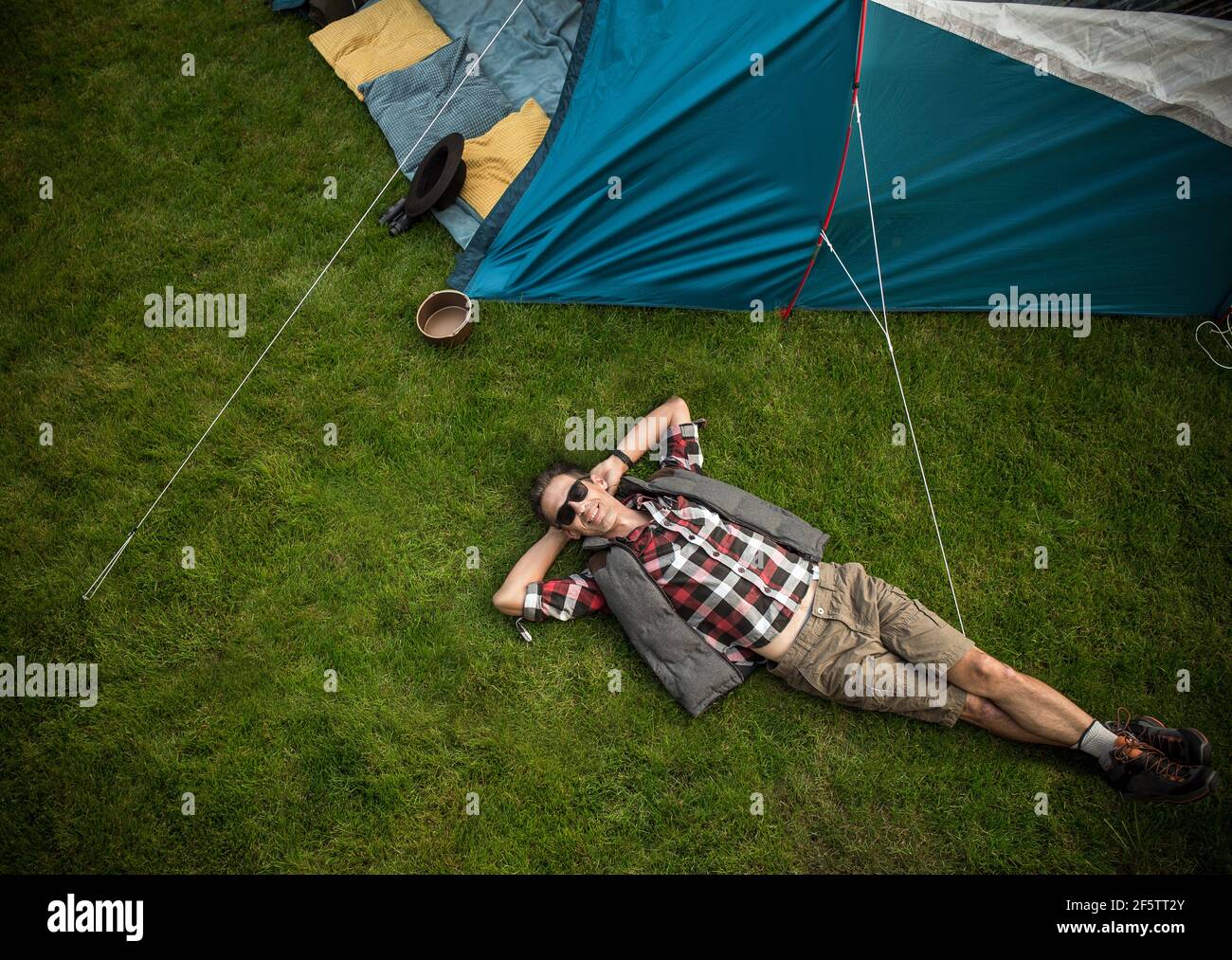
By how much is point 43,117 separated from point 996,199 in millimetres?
6161

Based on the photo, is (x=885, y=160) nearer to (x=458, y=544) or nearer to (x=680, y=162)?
(x=680, y=162)

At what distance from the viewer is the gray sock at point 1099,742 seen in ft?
11.7

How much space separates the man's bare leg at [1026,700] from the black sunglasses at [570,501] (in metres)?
1.85

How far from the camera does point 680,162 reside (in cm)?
436

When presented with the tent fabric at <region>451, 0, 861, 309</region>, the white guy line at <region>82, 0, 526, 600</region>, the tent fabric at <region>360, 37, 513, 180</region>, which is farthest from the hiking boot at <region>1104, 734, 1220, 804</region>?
the tent fabric at <region>360, 37, 513, 180</region>

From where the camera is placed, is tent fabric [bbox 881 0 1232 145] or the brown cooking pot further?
the brown cooking pot

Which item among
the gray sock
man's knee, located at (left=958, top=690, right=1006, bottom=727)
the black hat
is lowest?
the gray sock

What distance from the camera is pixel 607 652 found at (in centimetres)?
399

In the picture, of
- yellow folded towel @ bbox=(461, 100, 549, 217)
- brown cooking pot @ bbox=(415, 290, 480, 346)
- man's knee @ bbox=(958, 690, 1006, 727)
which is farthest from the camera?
yellow folded towel @ bbox=(461, 100, 549, 217)

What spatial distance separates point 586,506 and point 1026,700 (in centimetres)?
214

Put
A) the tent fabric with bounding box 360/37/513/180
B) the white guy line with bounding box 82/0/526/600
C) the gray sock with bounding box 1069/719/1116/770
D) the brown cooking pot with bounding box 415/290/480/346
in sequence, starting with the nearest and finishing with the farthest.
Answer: the gray sock with bounding box 1069/719/1116/770
the white guy line with bounding box 82/0/526/600
the brown cooking pot with bounding box 415/290/480/346
the tent fabric with bounding box 360/37/513/180

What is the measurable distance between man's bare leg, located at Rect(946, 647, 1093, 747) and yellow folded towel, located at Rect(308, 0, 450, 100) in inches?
205

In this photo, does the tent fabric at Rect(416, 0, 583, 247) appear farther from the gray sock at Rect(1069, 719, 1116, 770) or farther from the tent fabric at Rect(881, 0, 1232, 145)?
the gray sock at Rect(1069, 719, 1116, 770)

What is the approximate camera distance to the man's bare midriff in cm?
368
